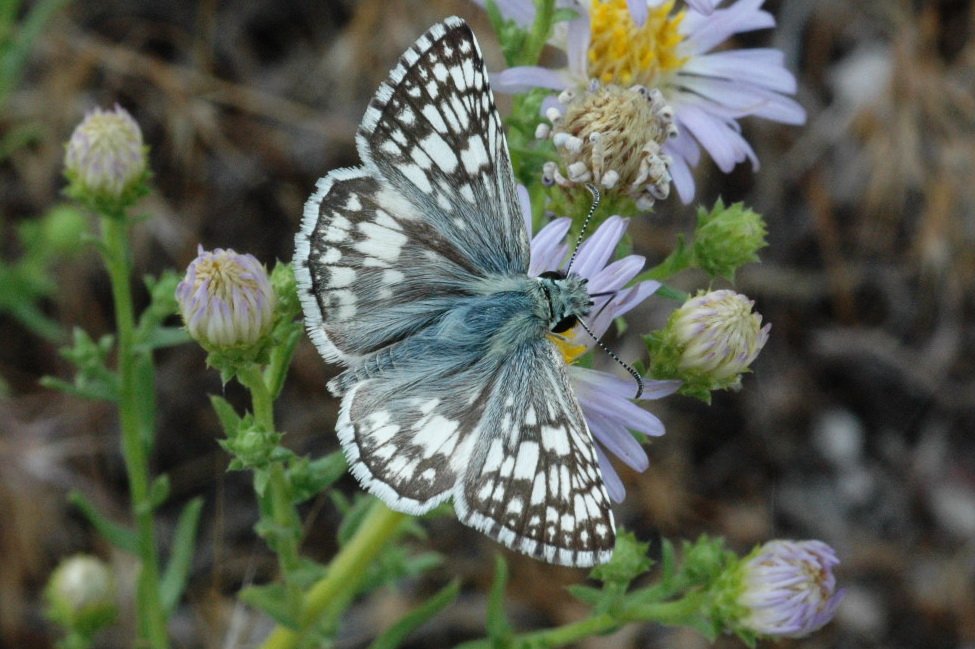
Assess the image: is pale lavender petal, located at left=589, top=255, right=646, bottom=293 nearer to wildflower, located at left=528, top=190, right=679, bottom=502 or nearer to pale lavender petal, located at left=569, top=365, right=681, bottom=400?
wildflower, located at left=528, top=190, right=679, bottom=502

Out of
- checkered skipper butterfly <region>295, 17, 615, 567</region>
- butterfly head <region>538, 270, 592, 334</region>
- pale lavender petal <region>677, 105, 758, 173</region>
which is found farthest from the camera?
pale lavender petal <region>677, 105, 758, 173</region>

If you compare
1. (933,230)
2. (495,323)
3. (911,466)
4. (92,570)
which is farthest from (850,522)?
(92,570)

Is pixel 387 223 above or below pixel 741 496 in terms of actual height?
above

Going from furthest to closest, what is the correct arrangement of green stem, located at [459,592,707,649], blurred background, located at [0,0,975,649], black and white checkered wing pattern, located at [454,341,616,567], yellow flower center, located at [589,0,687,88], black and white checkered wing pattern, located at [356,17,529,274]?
blurred background, located at [0,0,975,649]
yellow flower center, located at [589,0,687,88]
green stem, located at [459,592,707,649]
black and white checkered wing pattern, located at [356,17,529,274]
black and white checkered wing pattern, located at [454,341,616,567]

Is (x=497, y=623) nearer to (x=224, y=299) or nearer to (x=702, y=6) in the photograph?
(x=224, y=299)

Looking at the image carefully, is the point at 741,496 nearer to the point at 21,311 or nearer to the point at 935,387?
the point at 935,387

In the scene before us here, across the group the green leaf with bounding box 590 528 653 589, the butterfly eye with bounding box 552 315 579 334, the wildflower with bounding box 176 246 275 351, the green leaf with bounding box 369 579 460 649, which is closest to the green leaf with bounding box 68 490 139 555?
the green leaf with bounding box 369 579 460 649
